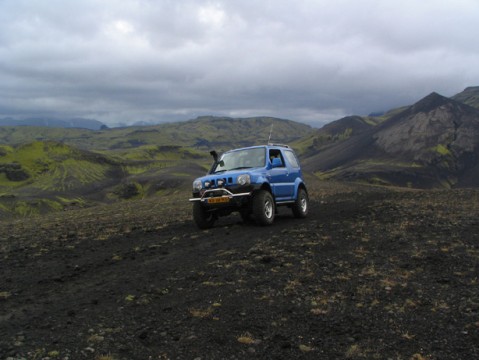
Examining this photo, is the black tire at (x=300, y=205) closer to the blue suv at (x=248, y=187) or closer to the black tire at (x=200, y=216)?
the blue suv at (x=248, y=187)

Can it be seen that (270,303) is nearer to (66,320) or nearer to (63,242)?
(66,320)

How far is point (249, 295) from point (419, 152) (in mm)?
111262

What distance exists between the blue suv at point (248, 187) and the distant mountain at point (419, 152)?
75285 millimetres

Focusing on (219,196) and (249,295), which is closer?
(249,295)

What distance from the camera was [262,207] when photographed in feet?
44.0

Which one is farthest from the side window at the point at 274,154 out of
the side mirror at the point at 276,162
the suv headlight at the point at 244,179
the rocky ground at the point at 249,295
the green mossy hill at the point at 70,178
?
the green mossy hill at the point at 70,178

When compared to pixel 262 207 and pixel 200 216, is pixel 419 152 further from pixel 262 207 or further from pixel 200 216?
pixel 200 216

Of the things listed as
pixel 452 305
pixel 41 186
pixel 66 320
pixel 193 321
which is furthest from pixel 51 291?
pixel 41 186

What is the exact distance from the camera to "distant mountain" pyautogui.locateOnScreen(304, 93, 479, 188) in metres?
92.8

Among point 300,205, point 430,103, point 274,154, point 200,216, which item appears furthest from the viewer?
point 430,103

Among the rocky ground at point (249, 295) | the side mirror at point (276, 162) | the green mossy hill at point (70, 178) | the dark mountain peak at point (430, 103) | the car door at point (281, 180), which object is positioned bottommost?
the green mossy hill at point (70, 178)

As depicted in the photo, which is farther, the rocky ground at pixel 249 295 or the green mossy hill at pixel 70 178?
the green mossy hill at pixel 70 178

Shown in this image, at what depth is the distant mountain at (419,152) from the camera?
92750mm

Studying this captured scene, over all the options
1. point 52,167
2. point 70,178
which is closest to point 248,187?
point 70,178
